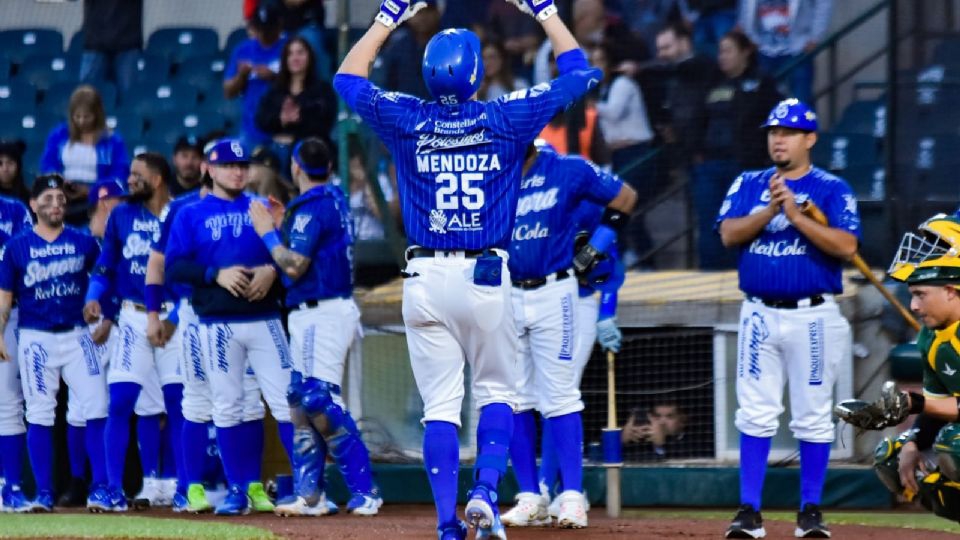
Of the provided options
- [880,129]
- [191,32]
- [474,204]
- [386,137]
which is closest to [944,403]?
[474,204]

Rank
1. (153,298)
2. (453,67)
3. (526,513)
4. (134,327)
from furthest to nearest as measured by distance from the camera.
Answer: (134,327) < (153,298) < (526,513) < (453,67)

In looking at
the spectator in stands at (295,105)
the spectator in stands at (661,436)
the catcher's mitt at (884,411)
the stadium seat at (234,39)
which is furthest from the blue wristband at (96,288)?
the catcher's mitt at (884,411)

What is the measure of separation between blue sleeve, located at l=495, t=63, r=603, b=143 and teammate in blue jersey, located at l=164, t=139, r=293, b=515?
9.22 ft

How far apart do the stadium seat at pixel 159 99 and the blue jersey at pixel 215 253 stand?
3754 mm

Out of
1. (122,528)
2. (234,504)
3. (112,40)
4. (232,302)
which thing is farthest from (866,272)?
(112,40)

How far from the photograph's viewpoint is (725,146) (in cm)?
949

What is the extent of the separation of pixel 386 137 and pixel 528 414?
2202mm

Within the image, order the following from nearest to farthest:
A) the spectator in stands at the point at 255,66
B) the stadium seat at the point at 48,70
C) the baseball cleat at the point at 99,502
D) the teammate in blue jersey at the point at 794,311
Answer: the teammate in blue jersey at the point at 794,311
the baseball cleat at the point at 99,502
the spectator in stands at the point at 255,66
the stadium seat at the point at 48,70

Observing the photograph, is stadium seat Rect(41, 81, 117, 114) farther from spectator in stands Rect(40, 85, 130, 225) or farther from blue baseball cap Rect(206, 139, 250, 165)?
blue baseball cap Rect(206, 139, 250, 165)

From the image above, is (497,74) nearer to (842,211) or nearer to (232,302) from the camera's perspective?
(232,302)

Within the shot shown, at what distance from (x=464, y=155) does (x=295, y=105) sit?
507 centimetres

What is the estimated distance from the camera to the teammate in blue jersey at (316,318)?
8.20 m

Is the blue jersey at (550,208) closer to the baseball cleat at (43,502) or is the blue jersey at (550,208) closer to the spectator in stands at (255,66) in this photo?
the baseball cleat at (43,502)

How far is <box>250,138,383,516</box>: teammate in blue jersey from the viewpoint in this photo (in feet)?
26.9
